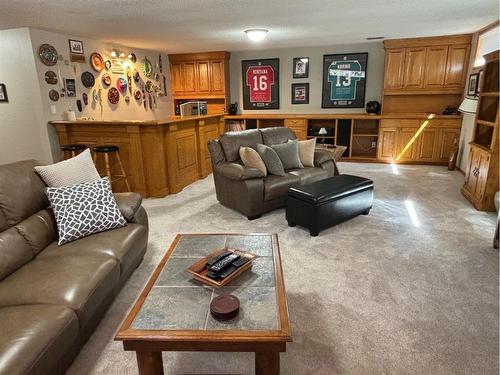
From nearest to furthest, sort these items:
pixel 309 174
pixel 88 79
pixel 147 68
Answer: pixel 309 174, pixel 88 79, pixel 147 68

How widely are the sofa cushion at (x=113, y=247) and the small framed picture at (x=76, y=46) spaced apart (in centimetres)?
385

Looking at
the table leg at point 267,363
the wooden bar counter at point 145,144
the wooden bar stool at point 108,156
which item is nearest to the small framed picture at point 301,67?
the wooden bar counter at point 145,144

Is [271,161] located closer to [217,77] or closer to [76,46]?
[76,46]

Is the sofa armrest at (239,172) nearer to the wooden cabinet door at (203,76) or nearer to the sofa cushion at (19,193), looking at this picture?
the sofa cushion at (19,193)

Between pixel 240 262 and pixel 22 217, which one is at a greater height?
pixel 22 217

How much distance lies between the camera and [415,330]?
1.86 m

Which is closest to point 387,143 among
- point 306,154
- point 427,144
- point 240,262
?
point 427,144

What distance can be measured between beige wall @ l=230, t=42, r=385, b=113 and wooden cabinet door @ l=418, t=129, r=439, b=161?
1.21 metres

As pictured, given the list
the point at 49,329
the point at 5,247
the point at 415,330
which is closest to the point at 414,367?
the point at 415,330

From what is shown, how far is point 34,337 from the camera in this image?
1292 mm

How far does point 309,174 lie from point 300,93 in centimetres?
366

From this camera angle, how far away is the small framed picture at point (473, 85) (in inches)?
203

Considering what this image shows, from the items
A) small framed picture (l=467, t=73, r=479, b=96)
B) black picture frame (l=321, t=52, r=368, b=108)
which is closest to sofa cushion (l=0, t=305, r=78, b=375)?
small framed picture (l=467, t=73, r=479, b=96)

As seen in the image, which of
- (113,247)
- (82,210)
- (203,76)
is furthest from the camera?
(203,76)
